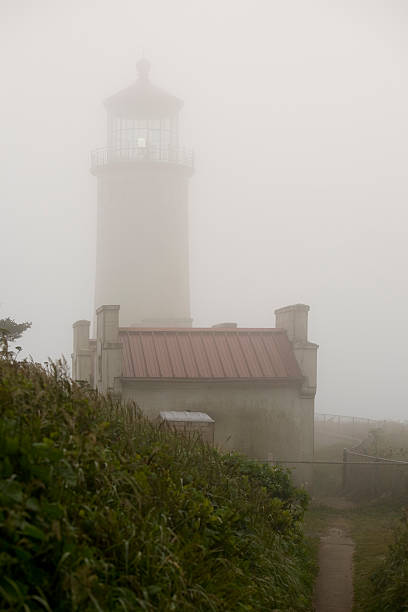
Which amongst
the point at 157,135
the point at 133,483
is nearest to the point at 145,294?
the point at 157,135

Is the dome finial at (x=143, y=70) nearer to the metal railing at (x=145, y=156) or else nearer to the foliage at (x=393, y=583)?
the metal railing at (x=145, y=156)

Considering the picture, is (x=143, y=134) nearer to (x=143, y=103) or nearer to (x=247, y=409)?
(x=143, y=103)

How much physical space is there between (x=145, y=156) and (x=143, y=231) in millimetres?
4411

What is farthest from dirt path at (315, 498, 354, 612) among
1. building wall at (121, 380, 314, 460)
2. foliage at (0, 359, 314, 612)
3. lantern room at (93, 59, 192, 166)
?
lantern room at (93, 59, 192, 166)

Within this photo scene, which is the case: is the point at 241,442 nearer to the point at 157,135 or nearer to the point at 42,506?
the point at 42,506

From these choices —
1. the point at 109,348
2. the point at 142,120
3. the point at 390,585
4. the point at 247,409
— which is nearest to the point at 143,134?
the point at 142,120

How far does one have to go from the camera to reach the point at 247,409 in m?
26.8

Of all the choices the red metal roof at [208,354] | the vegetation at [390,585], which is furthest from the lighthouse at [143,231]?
the vegetation at [390,585]

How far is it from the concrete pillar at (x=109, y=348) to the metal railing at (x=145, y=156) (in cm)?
1992

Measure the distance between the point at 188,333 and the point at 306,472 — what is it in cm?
647

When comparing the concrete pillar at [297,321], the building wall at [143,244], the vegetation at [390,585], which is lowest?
the vegetation at [390,585]

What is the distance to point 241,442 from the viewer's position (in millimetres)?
26406

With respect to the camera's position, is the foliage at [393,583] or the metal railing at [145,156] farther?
the metal railing at [145,156]

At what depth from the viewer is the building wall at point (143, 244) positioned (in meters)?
44.6
